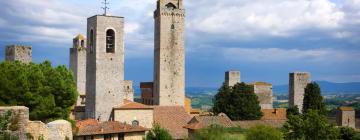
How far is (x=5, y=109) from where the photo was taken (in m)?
11.4

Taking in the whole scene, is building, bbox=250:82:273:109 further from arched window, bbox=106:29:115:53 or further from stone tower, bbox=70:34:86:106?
arched window, bbox=106:29:115:53

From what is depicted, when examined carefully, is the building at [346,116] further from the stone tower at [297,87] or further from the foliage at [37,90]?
the foliage at [37,90]

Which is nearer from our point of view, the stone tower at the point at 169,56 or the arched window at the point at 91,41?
the arched window at the point at 91,41

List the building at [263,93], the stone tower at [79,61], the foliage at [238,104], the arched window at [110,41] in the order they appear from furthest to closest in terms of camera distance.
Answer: the building at [263,93]
the stone tower at [79,61]
the foliage at [238,104]
the arched window at [110,41]

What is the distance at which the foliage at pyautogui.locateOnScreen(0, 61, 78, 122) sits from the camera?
2708cm

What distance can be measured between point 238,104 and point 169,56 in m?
11.6

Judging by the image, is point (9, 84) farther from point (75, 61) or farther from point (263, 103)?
point (263, 103)

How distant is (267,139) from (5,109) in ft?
61.4

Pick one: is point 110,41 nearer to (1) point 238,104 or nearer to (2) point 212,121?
(2) point 212,121

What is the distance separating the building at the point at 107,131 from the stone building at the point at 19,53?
7154 millimetres

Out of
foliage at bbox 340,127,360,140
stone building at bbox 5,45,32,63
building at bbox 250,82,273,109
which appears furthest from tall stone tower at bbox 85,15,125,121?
building at bbox 250,82,273,109

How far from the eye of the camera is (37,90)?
91.3 feet

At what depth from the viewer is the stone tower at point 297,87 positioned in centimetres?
6681

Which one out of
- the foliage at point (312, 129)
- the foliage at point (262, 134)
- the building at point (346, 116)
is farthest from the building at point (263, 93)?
the foliage at point (262, 134)
